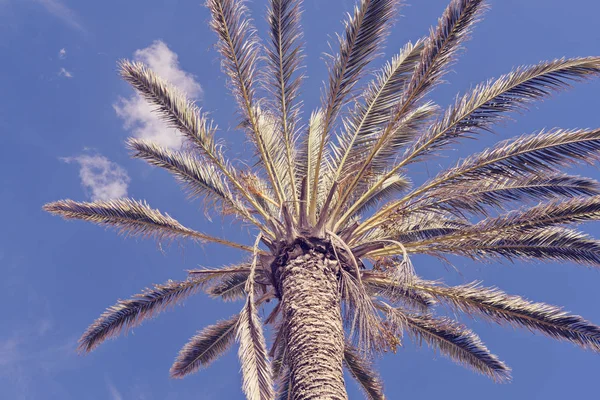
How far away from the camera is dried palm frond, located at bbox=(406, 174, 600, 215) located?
8.56 m

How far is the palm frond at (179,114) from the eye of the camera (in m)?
9.00

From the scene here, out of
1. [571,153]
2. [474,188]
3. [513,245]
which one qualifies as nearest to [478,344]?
[513,245]

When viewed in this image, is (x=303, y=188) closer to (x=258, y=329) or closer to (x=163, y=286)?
(x=258, y=329)

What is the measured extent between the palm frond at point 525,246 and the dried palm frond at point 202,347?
3.62 meters

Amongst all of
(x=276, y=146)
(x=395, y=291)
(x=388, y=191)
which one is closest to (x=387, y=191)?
(x=388, y=191)

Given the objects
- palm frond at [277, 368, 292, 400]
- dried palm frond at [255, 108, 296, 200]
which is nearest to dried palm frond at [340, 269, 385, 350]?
dried palm frond at [255, 108, 296, 200]

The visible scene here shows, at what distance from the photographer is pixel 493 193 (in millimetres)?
8633

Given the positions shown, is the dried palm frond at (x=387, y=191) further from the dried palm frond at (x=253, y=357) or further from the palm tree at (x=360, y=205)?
the dried palm frond at (x=253, y=357)

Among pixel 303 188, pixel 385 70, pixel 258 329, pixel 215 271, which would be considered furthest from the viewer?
pixel 385 70

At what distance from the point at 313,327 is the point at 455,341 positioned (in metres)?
3.84

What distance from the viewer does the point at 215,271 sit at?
902 centimetres

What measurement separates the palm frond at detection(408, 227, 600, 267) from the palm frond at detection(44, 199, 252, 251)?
9.45 ft

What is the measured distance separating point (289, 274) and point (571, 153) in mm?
3988

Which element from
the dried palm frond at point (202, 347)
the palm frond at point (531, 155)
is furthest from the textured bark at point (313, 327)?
the dried palm frond at point (202, 347)
